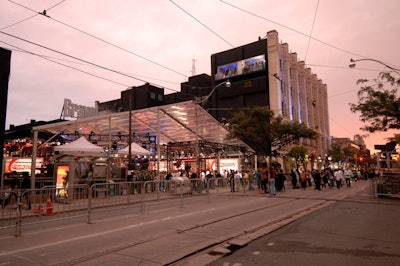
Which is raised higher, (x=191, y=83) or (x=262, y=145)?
(x=191, y=83)

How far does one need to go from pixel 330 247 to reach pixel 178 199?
10108 millimetres

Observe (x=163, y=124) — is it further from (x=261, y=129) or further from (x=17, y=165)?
(x=17, y=165)

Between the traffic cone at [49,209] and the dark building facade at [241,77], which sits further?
the dark building facade at [241,77]

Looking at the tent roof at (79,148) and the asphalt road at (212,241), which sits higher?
the tent roof at (79,148)

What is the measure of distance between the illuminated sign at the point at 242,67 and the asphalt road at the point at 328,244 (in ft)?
149

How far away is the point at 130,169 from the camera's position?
77.4 feet

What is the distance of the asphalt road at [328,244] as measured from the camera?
5.80 m

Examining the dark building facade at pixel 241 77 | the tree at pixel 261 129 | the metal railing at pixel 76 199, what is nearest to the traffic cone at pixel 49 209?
the metal railing at pixel 76 199

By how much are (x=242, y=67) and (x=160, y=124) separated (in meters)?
30.8

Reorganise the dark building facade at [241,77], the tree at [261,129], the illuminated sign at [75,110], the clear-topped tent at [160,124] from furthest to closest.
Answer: the dark building facade at [241,77]
the tree at [261,129]
the illuminated sign at [75,110]
the clear-topped tent at [160,124]

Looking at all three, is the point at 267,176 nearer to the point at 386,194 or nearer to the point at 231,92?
the point at 386,194

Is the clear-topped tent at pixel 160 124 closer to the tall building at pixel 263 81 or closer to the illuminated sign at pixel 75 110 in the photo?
the illuminated sign at pixel 75 110

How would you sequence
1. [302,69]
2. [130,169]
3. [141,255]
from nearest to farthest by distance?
1. [141,255]
2. [130,169]
3. [302,69]

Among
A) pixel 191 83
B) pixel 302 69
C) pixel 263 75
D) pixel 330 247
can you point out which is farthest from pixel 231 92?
pixel 330 247
